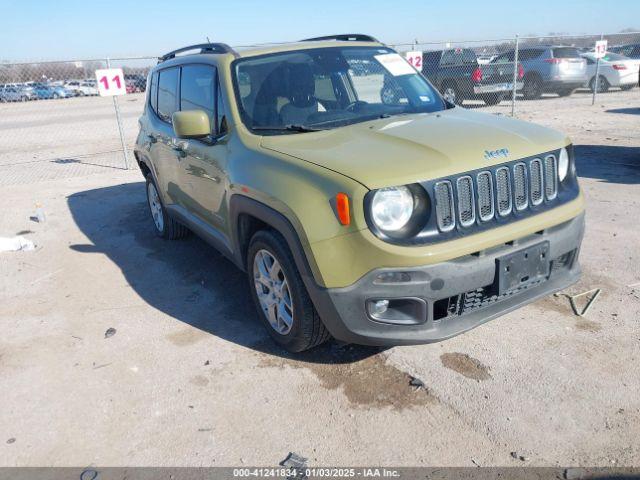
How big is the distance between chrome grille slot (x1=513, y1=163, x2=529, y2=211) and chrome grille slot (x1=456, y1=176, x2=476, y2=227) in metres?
0.33

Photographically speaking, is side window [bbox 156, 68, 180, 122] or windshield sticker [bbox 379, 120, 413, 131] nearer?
windshield sticker [bbox 379, 120, 413, 131]

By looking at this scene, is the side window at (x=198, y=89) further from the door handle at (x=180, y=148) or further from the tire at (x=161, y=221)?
the tire at (x=161, y=221)

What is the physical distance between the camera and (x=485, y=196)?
303 centimetres

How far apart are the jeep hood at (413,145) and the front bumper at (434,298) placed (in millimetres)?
477

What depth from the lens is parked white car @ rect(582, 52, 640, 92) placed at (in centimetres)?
1803

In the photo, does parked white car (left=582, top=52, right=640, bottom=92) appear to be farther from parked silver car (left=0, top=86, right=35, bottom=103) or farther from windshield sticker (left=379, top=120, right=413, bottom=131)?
parked silver car (left=0, top=86, right=35, bottom=103)

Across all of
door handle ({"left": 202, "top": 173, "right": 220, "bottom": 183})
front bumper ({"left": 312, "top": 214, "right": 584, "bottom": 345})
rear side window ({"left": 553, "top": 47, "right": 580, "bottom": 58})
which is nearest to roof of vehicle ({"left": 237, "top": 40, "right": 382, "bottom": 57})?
door handle ({"left": 202, "top": 173, "right": 220, "bottom": 183})

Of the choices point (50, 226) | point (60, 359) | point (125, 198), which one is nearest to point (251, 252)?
point (60, 359)

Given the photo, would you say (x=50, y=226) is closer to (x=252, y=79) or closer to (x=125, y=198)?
(x=125, y=198)

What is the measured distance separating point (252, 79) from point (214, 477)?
2622mm

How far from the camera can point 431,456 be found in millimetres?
2660

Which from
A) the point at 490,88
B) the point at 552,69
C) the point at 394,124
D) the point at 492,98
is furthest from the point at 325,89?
the point at 552,69

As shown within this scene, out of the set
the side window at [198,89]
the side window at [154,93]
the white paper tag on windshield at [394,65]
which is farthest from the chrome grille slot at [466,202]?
the side window at [154,93]

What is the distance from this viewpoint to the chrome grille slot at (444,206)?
2869mm
